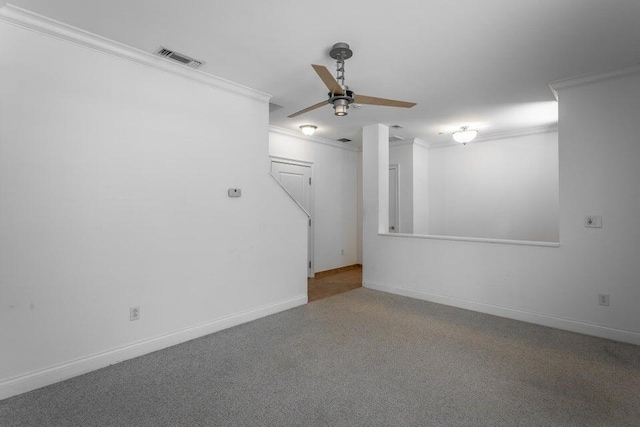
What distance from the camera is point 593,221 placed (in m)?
3.11

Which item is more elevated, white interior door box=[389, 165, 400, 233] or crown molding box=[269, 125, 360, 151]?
crown molding box=[269, 125, 360, 151]

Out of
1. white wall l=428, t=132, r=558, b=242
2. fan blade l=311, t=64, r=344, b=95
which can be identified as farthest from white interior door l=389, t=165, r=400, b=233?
fan blade l=311, t=64, r=344, b=95

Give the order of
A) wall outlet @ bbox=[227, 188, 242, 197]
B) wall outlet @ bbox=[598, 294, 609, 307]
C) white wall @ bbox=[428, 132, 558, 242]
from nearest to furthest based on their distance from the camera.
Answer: wall outlet @ bbox=[598, 294, 609, 307]
wall outlet @ bbox=[227, 188, 242, 197]
white wall @ bbox=[428, 132, 558, 242]

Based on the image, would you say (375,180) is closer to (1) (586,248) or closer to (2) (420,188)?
(2) (420,188)

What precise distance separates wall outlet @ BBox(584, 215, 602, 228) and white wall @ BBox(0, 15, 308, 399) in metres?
3.37

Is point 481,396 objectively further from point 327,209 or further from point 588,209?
point 327,209

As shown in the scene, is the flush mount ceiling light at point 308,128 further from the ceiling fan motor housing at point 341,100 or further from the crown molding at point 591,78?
the crown molding at point 591,78

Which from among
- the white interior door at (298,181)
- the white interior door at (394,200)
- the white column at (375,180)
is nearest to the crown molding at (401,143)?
the white interior door at (394,200)

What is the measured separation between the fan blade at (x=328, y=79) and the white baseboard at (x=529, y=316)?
302 cm

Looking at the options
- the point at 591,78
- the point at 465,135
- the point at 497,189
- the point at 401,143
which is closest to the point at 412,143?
the point at 401,143

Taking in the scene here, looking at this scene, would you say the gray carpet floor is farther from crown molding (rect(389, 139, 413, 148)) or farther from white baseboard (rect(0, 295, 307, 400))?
crown molding (rect(389, 139, 413, 148))

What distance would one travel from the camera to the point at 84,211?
241cm

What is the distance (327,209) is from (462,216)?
8.37ft

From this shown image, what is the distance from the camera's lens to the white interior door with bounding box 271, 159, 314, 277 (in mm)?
5293
